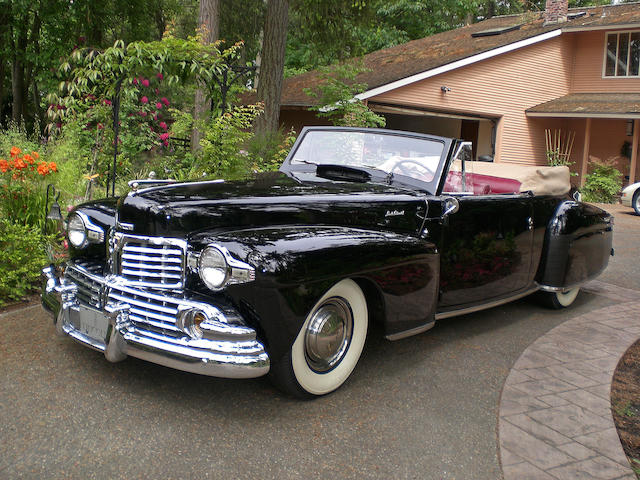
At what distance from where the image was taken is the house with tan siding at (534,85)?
56.6 ft

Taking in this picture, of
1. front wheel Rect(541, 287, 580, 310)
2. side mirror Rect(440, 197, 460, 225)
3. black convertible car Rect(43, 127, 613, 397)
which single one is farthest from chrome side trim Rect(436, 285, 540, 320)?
side mirror Rect(440, 197, 460, 225)

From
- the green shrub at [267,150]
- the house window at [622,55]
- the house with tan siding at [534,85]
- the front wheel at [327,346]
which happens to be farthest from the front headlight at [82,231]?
the house window at [622,55]

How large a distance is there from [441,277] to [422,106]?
13.0 m

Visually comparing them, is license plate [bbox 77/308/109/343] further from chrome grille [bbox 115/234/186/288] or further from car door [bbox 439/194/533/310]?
car door [bbox 439/194/533/310]

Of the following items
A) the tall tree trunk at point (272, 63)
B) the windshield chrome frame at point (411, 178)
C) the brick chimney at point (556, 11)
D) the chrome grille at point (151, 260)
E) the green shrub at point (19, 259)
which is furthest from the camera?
the brick chimney at point (556, 11)

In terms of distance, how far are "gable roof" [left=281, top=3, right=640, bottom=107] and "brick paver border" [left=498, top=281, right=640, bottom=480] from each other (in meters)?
10.5

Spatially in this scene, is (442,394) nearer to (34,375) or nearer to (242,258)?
(242,258)

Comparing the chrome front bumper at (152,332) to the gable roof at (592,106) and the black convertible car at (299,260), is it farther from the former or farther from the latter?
the gable roof at (592,106)

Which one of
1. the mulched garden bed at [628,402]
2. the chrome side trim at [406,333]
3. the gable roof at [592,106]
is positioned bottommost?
the mulched garden bed at [628,402]

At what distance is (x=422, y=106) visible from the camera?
1638cm

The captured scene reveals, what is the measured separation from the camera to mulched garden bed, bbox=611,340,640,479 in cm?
310

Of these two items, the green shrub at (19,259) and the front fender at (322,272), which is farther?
the green shrub at (19,259)

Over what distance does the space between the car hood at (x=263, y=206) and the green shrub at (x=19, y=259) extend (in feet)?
6.31

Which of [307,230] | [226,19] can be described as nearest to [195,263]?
[307,230]
